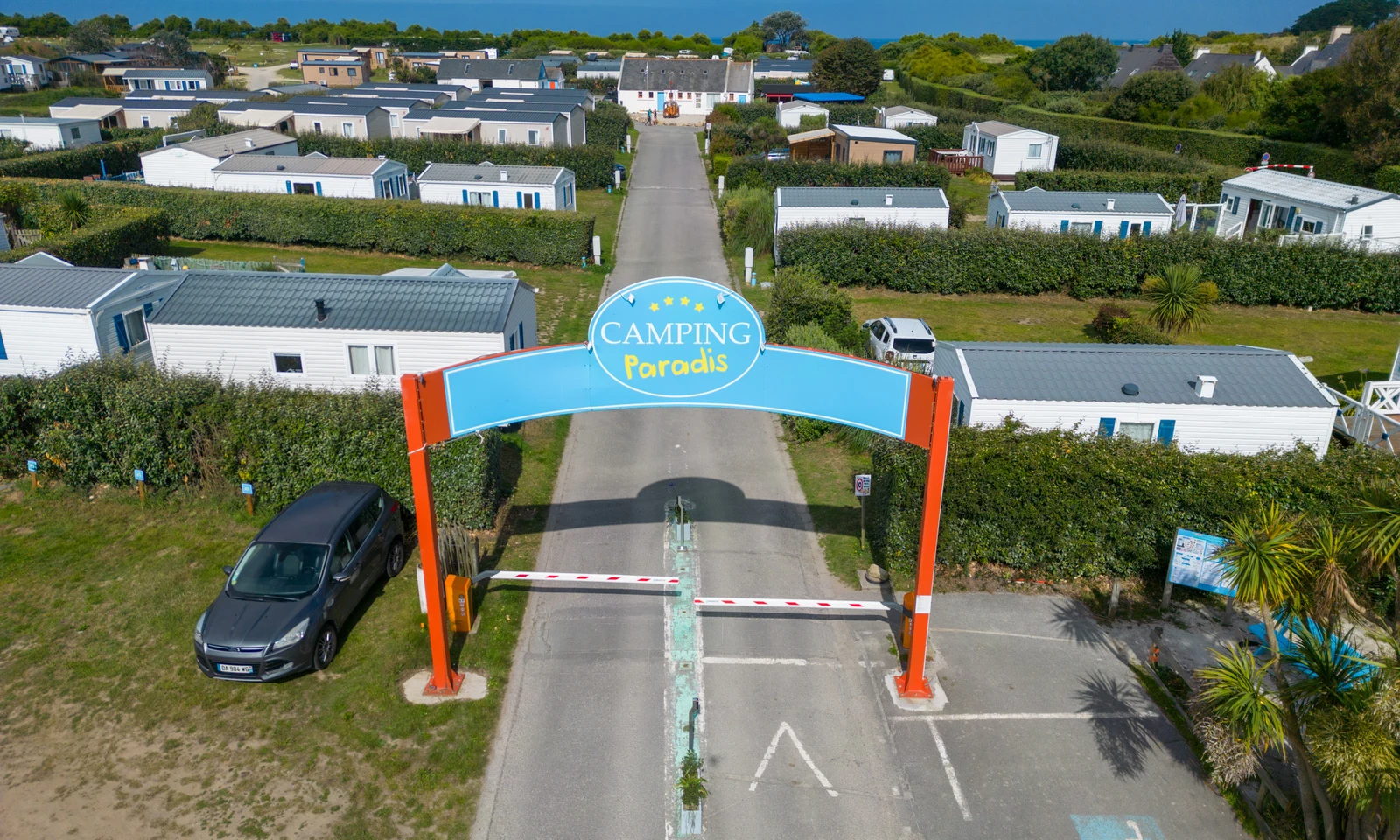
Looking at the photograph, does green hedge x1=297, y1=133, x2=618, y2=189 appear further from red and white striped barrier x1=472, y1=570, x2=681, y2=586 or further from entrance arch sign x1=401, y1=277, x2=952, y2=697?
entrance arch sign x1=401, y1=277, x2=952, y2=697

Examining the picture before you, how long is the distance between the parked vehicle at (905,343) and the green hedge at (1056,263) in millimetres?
9236

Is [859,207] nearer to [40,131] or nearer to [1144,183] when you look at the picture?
[1144,183]

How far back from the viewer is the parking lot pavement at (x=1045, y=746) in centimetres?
1088

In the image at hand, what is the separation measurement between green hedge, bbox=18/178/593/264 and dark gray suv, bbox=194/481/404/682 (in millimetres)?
23383

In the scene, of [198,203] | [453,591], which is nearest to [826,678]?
[453,591]

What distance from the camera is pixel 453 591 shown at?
556 inches

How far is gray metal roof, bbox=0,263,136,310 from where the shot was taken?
22.3 metres

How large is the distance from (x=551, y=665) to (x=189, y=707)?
16.4 feet

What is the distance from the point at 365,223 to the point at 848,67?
64295 mm

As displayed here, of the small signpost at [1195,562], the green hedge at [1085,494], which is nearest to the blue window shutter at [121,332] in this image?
the green hedge at [1085,494]

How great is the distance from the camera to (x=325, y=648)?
13461 millimetres

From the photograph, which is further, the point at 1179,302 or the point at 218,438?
the point at 1179,302

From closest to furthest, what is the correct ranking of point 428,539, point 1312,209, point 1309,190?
1. point 428,539
2. point 1312,209
3. point 1309,190

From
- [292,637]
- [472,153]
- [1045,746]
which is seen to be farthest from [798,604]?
[472,153]
